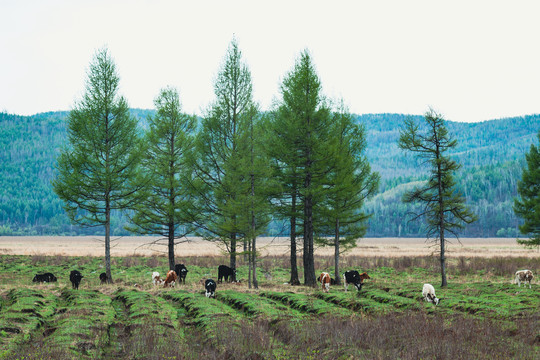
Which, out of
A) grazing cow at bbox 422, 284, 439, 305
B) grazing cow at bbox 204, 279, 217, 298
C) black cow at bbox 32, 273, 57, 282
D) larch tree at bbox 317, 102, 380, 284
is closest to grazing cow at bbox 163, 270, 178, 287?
grazing cow at bbox 204, 279, 217, 298

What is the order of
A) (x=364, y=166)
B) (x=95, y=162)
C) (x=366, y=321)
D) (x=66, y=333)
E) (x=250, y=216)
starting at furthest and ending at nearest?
(x=364, y=166), (x=95, y=162), (x=250, y=216), (x=366, y=321), (x=66, y=333)

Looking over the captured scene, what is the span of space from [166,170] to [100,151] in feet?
14.8

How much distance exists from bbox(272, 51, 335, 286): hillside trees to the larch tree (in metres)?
0.86

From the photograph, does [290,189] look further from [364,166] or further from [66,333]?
[66,333]

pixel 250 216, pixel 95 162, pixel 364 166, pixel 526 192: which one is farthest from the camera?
pixel 526 192

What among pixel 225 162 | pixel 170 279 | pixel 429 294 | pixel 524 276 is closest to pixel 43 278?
pixel 170 279

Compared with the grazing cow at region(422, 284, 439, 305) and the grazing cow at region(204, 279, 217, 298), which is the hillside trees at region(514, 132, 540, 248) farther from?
the grazing cow at region(204, 279, 217, 298)

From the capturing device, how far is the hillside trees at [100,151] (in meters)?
27.8

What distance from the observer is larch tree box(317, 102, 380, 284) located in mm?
27906

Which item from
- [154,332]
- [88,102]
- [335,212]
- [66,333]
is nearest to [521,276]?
[335,212]

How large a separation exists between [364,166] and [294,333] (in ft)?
69.3

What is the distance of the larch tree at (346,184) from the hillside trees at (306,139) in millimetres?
864

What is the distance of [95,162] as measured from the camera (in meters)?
28.4

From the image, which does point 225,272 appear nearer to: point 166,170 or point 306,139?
point 166,170
